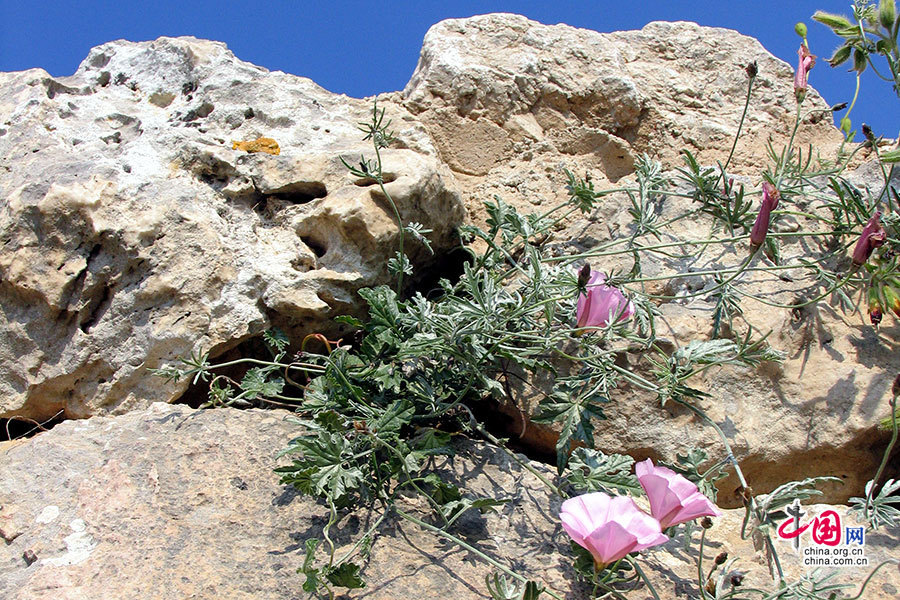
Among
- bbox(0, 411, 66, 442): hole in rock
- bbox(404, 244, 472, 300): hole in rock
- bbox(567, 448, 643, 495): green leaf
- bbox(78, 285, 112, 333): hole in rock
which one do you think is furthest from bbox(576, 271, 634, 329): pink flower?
bbox(0, 411, 66, 442): hole in rock

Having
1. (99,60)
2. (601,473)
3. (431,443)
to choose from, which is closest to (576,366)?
(601,473)

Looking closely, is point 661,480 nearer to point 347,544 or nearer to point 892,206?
point 347,544

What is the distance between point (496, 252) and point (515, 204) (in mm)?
385

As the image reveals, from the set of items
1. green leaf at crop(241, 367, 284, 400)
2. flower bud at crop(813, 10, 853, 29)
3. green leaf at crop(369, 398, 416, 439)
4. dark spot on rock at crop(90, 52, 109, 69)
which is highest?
dark spot on rock at crop(90, 52, 109, 69)

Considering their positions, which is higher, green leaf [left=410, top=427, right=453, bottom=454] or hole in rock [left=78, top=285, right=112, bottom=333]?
hole in rock [left=78, top=285, right=112, bottom=333]

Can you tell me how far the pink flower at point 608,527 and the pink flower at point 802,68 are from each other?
1685mm

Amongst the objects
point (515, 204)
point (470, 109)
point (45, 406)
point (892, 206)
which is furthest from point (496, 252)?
point (45, 406)

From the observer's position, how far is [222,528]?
1745mm

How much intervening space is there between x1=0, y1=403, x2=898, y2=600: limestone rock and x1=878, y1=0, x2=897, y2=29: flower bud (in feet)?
5.22

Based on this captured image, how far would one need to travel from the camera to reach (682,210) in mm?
2617

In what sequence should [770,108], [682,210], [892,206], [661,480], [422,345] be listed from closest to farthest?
1. [661,480]
2. [422,345]
3. [892,206]
4. [682,210]
5. [770,108]

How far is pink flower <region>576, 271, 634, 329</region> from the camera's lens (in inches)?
83.2

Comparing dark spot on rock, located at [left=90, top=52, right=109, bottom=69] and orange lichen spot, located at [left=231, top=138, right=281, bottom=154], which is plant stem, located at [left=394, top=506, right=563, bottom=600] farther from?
dark spot on rock, located at [left=90, top=52, right=109, bottom=69]

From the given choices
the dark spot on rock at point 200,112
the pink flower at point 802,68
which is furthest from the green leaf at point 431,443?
the pink flower at point 802,68
